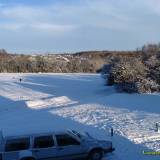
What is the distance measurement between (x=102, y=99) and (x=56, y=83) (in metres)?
16.9

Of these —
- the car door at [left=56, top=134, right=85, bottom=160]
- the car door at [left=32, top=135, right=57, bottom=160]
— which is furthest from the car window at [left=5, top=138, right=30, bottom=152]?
the car door at [left=56, top=134, right=85, bottom=160]

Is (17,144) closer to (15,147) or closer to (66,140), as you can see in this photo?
(15,147)

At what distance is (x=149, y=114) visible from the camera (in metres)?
27.5

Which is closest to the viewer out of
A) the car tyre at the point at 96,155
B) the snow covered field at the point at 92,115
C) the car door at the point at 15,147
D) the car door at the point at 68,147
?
the car door at the point at 15,147

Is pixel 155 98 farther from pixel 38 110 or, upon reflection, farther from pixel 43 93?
pixel 43 93

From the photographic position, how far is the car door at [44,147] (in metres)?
15.8

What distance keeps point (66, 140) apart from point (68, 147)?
0.25 m

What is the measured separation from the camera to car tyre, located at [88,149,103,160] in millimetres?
16422

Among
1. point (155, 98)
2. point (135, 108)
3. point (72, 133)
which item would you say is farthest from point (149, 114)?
point (72, 133)

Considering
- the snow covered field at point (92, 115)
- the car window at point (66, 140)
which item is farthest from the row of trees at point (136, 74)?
the car window at point (66, 140)

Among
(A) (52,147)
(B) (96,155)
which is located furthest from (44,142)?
(B) (96,155)

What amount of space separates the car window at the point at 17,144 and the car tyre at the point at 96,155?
211cm

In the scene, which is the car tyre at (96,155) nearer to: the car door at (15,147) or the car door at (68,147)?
the car door at (68,147)

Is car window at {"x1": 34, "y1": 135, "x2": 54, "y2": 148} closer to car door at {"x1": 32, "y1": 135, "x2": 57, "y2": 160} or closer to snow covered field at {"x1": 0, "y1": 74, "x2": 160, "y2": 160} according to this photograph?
car door at {"x1": 32, "y1": 135, "x2": 57, "y2": 160}
